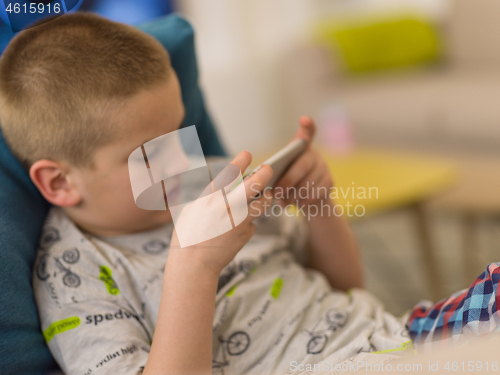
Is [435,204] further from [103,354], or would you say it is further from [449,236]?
[103,354]

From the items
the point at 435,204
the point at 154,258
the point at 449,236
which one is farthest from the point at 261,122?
the point at 154,258

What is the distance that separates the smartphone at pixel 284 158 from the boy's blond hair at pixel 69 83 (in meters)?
0.17

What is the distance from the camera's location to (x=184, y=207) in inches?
19.8

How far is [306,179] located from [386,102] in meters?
1.46

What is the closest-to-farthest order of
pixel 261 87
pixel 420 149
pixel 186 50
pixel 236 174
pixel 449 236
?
pixel 236 174, pixel 186 50, pixel 449 236, pixel 420 149, pixel 261 87

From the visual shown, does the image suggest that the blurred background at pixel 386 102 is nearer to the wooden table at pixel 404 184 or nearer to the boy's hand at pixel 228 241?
the wooden table at pixel 404 184

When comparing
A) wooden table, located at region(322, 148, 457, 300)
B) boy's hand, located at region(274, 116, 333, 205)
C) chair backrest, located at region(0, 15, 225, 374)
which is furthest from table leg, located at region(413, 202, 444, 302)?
chair backrest, located at region(0, 15, 225, 374)

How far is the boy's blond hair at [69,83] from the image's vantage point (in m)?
0.51

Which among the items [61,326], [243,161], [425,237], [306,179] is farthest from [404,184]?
[61,326]

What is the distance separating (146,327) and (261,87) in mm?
2366

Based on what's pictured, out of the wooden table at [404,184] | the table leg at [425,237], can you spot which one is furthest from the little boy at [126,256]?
the table leg at [425,237]

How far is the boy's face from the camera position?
0.52m

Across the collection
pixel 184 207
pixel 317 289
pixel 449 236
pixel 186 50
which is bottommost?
pixel 449 236

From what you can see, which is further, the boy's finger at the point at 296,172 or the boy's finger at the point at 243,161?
the boy's finger at the point at 296,172
